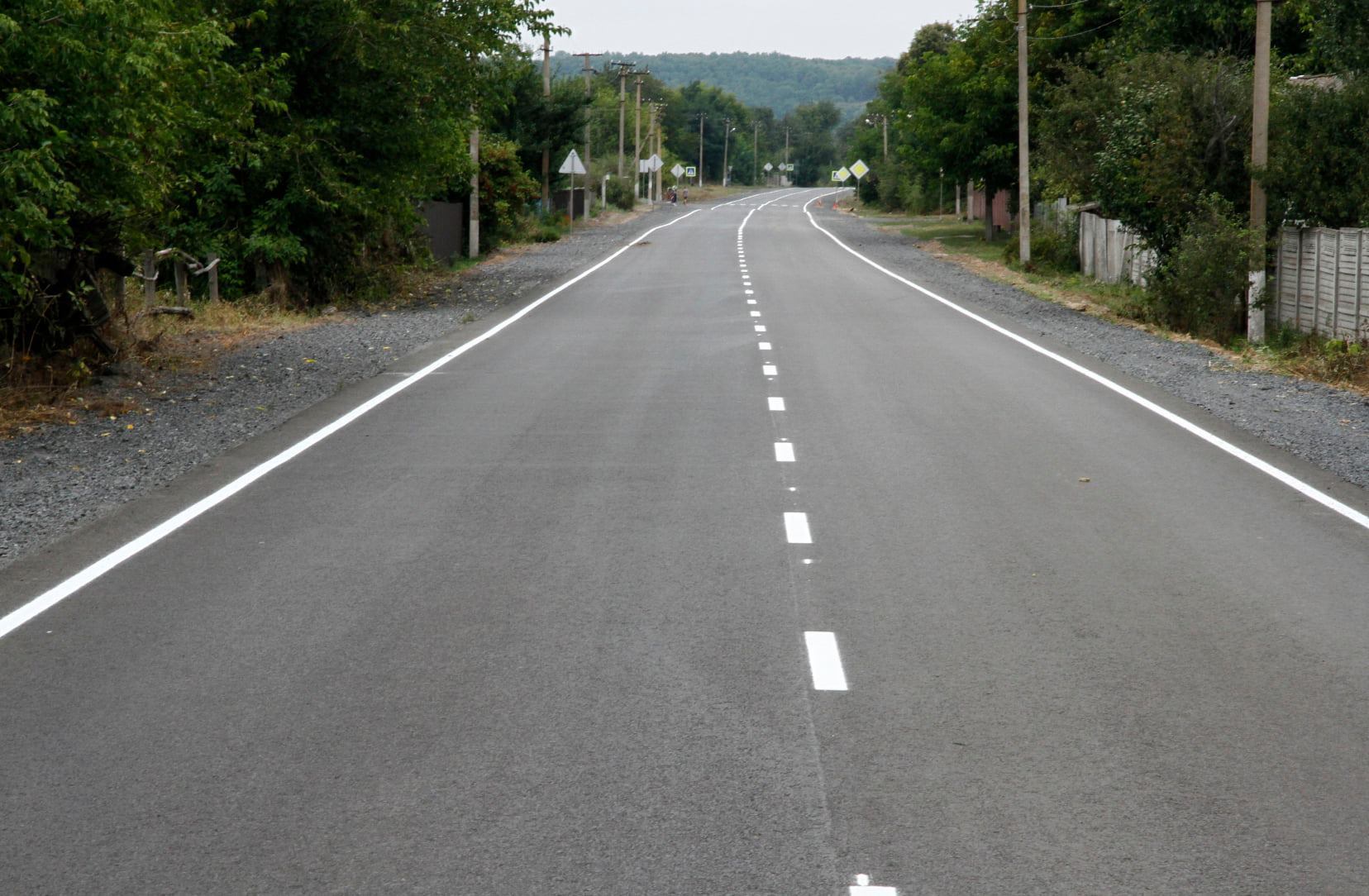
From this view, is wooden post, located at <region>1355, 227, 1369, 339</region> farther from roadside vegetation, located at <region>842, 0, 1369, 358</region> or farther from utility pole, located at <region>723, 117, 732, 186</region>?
utility pole, located at <region>723, 117, 732, 186</region>

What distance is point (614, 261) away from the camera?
4238 cm

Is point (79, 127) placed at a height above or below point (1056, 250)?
above

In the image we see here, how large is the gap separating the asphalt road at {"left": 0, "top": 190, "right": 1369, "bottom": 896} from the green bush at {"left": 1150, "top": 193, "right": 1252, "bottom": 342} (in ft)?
34.1

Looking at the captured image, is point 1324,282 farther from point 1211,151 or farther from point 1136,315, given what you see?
point 1136,315

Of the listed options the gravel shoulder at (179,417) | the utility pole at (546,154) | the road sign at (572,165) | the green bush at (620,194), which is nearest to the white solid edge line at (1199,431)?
the gravel shoulder at (179,417)

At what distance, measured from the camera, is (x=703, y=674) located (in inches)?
253

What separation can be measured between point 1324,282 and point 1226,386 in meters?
5.46

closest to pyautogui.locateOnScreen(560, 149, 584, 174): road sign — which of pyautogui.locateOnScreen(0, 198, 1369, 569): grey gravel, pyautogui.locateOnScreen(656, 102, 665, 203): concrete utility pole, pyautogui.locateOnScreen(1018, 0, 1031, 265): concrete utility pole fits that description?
pyautogui.locateOnScreen(1018, 0, 1031, 265): concrete utility pole

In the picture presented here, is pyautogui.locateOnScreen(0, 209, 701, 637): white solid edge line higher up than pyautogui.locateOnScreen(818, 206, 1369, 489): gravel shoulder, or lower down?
lower down

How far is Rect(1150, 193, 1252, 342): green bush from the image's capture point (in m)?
22.6

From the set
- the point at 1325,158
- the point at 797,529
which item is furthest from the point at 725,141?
the point at 797,529

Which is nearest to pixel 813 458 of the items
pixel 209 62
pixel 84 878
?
pixel 84 878

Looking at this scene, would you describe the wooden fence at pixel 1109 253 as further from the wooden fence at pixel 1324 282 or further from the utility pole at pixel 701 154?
the utility pole at pixel 701 154

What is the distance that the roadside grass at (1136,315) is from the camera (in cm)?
1791
